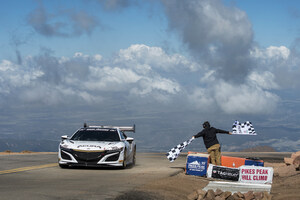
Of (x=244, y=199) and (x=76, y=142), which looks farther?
(x=76, y=142)

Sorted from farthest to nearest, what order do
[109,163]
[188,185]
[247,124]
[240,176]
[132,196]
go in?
[247,124], [109,163], [240,176], [188,185], [132,196]

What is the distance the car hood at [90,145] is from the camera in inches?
644

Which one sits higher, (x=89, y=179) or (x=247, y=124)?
(x=247, y=124)

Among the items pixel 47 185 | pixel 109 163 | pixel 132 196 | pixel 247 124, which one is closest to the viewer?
pixel 132 196

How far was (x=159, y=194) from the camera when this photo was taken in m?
10.8

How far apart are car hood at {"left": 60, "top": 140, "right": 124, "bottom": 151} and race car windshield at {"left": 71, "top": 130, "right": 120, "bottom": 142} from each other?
0.67 metres

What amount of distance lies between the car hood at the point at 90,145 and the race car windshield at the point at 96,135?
67 centimetres

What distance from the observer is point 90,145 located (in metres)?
16.5

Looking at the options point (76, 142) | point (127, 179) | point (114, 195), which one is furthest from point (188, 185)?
point (76, 142)

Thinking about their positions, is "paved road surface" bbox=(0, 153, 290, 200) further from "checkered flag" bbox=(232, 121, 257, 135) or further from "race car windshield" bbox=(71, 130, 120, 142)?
"checkered flag" bbox=(232, 121, 257, 135)

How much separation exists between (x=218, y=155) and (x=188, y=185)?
3.78 metres

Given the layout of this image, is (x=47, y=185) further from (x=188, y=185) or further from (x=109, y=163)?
(x=109, y=163)

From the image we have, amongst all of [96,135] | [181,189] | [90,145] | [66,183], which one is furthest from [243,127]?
[66,183]

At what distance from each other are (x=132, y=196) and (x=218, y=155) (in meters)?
7.08
